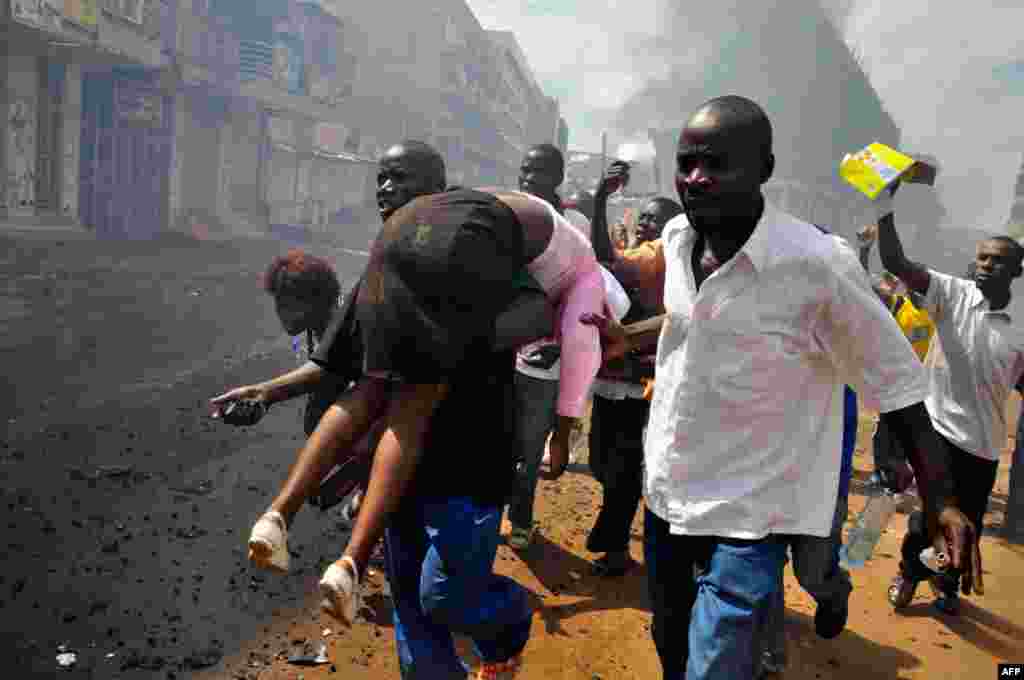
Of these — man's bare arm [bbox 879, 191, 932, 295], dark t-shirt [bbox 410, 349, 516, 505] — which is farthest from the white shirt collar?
man's bare arm [bbox 879, 191, 932, 295]

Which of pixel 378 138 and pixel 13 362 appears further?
pixel 378 138

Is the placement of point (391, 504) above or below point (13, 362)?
above

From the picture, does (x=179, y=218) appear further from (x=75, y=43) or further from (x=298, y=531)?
(x=298, y=531)

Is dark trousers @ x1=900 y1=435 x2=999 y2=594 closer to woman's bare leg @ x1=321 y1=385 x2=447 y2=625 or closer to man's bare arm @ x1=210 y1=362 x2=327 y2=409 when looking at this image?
woman's bare leg @ x1=321 y1=385 x2=447 y2=625

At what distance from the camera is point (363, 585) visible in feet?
13.1

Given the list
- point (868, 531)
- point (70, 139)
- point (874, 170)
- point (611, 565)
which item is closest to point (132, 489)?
point (611, 565)

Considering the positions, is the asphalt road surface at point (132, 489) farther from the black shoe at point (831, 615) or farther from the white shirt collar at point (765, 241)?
the white shirt collar at point (765, 241)

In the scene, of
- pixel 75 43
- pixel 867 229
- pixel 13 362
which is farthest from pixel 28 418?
pixel 75 43

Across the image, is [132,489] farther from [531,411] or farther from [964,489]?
[964,489]

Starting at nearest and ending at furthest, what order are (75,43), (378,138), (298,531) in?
(298,531) → (75,43) → (378,138)

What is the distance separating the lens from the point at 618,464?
14.6 ft

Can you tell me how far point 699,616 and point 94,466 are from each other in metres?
4.67

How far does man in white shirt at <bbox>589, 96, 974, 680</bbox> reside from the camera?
205 cm

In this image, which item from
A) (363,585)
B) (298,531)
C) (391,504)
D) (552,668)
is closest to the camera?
(391,504)
